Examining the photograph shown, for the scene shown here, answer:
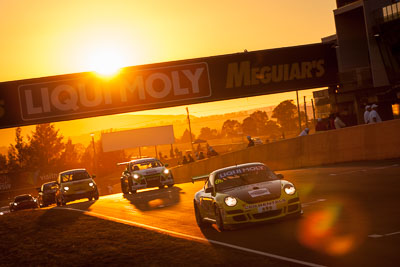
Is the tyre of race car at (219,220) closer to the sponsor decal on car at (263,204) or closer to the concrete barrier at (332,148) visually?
the sponsor decal on car at (263,204)

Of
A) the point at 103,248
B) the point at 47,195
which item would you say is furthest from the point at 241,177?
the point at 47,195

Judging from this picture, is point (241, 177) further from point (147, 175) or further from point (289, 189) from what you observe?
point (147, 175)

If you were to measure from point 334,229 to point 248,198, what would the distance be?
1947mm

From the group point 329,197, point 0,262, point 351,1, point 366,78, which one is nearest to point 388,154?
point 329,197

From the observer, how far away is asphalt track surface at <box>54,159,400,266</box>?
30.1ft

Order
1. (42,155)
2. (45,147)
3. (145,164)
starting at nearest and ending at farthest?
1. (145,164)
2. (42,155)
3. (45,147)

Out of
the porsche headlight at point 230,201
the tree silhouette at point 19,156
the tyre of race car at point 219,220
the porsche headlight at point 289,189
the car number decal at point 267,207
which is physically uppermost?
the tree silhouette at point 19,156

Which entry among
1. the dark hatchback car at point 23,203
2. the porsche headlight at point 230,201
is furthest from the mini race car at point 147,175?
the dark hatchback car at point 23,203

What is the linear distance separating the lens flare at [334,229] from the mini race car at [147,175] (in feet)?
49.8

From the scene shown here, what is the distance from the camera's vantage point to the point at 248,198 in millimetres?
12680

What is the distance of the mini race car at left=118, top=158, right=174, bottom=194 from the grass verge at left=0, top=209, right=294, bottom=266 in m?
10.7

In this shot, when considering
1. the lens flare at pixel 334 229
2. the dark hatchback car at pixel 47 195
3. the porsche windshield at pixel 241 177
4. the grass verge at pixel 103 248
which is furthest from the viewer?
the dark hatchback car at pixel 47 195

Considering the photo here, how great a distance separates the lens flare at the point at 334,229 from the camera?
9734 mm

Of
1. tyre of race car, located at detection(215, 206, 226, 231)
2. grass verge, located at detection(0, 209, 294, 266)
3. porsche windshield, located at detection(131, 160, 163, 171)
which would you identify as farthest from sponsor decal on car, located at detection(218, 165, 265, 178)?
porsche windshield, located at detection(131, 160, 163, 171)
